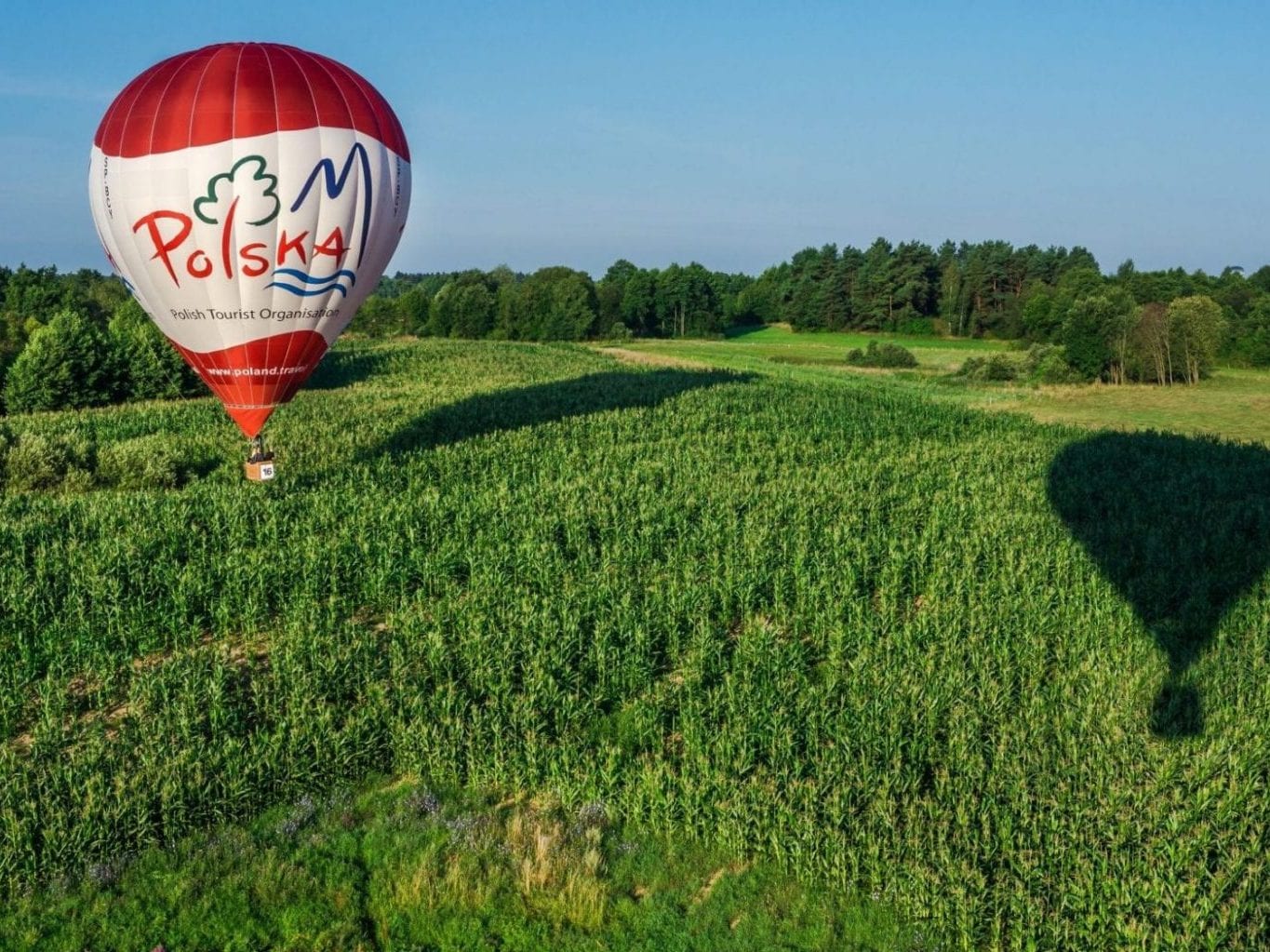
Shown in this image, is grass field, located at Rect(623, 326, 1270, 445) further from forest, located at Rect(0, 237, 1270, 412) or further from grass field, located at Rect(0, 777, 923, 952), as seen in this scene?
grass field, located at Rect(0, 777, 923, 952)

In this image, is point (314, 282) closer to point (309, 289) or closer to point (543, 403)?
point (309, 289)

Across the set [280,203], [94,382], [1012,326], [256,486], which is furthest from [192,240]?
[1012,326]

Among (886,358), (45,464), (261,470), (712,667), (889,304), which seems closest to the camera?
(712,667)

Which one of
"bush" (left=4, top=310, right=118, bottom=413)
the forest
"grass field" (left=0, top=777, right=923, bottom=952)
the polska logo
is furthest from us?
the forest

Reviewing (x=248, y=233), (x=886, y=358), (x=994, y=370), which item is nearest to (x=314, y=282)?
(x=248, y=233)

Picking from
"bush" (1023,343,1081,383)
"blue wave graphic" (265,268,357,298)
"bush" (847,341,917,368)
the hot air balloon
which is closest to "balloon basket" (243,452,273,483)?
the hot air balloon

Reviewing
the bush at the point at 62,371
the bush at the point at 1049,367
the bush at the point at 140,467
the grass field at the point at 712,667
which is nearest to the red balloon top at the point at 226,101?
the grass field at the point at 712,667
